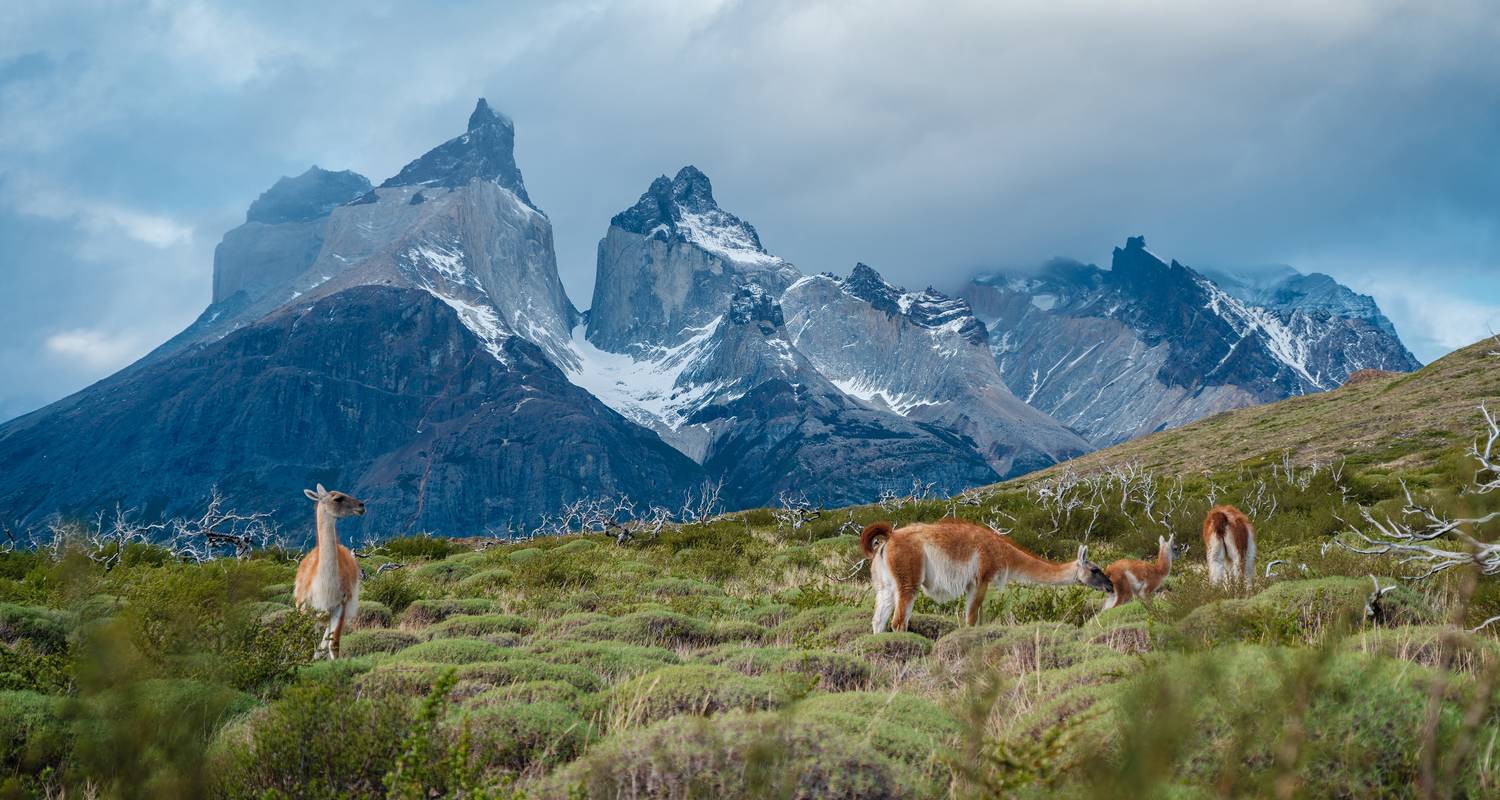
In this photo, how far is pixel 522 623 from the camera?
35.0 feet

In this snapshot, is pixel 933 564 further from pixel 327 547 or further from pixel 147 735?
pixel 147 735

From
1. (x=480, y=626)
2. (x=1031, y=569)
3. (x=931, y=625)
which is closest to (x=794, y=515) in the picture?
(x=1031, y=569)

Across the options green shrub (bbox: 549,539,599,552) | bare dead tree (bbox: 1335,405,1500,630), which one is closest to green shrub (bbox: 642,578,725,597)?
green shrub (bbox: 549,539,599,552)

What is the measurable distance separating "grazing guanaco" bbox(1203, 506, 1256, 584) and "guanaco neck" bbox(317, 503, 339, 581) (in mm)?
11342

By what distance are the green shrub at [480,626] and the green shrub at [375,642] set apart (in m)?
0.32

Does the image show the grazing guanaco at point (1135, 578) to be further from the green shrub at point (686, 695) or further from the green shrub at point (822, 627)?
the green shrub at point (686, 695)

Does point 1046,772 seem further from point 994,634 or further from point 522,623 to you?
point 522,623

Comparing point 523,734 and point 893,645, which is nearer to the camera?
point 523,734

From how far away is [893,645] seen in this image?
9195 millimetres

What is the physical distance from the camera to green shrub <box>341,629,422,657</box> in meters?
9.36

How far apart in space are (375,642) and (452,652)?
1.92 metres

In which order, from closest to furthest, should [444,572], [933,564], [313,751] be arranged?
[313,751]
[933,564]
[444,572]

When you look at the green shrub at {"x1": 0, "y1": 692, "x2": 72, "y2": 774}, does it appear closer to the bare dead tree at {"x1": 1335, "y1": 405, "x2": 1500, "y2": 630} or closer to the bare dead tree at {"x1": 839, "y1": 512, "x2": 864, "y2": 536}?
the bare dead tree at {"x1": 1335, "y1": 405, "x2": 1500, "y2": 630}

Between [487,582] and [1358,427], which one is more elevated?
[1358,427]
